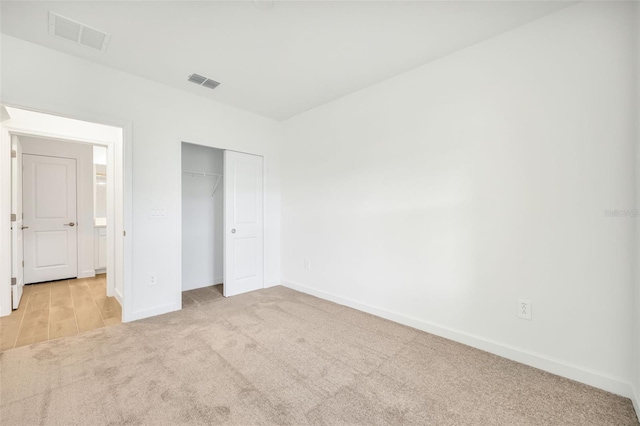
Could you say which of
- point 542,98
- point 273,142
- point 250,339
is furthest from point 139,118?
point 542,98

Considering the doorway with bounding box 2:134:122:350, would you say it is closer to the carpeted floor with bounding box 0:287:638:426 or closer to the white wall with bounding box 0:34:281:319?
the white wall with bounding box 0:34:281:319

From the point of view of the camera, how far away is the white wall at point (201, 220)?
4.14 m

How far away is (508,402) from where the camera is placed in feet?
5.54

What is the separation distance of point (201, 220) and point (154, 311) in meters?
1.58

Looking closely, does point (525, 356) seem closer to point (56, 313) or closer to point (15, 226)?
point (56, 313)

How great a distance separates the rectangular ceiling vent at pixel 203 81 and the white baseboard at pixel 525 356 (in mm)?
3070

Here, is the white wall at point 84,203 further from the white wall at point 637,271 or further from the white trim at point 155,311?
the white wall at point 637,271

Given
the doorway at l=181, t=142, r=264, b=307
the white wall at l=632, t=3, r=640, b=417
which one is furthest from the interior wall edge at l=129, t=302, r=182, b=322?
the white wall at l=632, t=3, r=640, b=417

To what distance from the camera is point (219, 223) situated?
450 cm

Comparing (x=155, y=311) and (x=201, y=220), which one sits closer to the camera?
(x=155, y=311)

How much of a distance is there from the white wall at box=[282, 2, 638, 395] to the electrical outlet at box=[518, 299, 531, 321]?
4 cm

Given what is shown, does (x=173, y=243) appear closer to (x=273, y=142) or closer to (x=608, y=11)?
(x=273, y=142)

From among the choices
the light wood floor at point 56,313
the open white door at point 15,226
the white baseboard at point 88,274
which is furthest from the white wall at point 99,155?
the light wood floor at point 56,313

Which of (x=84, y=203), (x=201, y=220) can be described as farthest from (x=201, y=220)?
(x=84, y=203)
